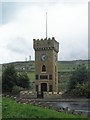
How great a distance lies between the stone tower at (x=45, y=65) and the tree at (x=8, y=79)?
569cm

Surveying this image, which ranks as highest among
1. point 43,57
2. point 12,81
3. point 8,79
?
point 43,57

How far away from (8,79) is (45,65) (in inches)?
319

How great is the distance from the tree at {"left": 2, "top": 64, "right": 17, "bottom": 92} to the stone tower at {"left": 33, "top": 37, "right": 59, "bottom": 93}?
569 centimetres

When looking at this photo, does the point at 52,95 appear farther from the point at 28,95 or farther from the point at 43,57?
the point at 43,57

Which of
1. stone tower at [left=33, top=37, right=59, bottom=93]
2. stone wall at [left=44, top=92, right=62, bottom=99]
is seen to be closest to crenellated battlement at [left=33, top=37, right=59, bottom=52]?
stone tower at [left=33, top=37, right=59, bottom=93]

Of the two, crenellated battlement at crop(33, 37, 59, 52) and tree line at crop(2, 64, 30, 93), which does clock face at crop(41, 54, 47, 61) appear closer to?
crenellated battlement at crop(33, 37, 59, 52)

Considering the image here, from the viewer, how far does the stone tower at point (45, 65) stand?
6322 cm

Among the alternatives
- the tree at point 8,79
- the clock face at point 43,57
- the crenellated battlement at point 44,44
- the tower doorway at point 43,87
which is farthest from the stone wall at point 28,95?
the crenellated battlement at point 44,44

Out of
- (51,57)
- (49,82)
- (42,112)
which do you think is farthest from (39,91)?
(42,112)

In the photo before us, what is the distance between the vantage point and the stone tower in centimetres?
6322

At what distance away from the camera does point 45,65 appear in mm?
64125

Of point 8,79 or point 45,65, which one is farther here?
point 8,79

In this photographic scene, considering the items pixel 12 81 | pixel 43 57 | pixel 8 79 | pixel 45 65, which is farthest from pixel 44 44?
pixel 8 79

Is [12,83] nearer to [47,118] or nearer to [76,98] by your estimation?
[76,98]
